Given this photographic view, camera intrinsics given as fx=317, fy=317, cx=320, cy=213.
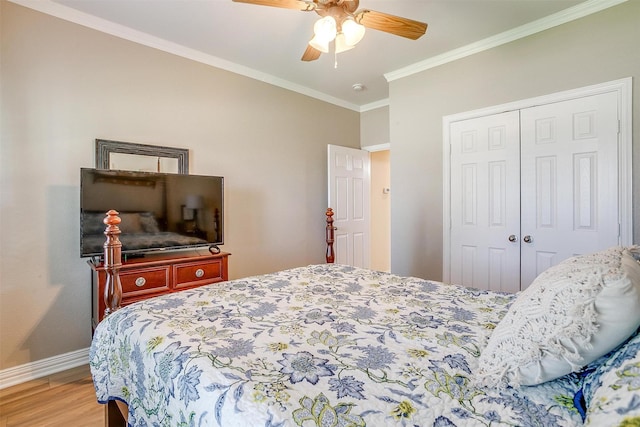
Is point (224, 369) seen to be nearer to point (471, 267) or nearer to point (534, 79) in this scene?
point (471, 267)

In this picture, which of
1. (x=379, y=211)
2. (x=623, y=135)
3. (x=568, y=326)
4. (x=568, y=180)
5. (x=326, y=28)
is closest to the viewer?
(x=568, y=326)

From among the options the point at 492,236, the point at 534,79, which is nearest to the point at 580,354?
the point at 492,236

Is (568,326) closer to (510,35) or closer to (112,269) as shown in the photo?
(112,269)

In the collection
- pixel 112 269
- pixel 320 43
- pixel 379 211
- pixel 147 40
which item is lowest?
pixel 112 269

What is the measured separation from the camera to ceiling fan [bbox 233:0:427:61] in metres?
1.84

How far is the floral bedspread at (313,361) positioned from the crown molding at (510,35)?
94.6 inches

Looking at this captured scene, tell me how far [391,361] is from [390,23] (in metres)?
1.93

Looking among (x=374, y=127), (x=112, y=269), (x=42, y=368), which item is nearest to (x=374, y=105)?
(x=374, y=127)

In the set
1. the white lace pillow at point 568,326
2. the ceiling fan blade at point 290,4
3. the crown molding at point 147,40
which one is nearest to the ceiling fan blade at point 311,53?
the ceiling fan blade at point 290,4

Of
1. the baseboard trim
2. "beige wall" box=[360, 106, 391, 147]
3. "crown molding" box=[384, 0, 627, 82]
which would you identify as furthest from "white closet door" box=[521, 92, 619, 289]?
the baseboard trim

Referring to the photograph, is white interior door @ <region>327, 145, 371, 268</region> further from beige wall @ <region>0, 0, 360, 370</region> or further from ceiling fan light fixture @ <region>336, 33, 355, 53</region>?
ceiling fan light fixture @ <region>336, 33, 355, 53</region>

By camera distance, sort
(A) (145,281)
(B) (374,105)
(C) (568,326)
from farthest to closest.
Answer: (B) (374,105) → (A) (145,281) → (C) (568,326)

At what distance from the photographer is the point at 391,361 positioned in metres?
0.93

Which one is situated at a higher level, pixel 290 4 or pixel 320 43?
pixel 290 4
